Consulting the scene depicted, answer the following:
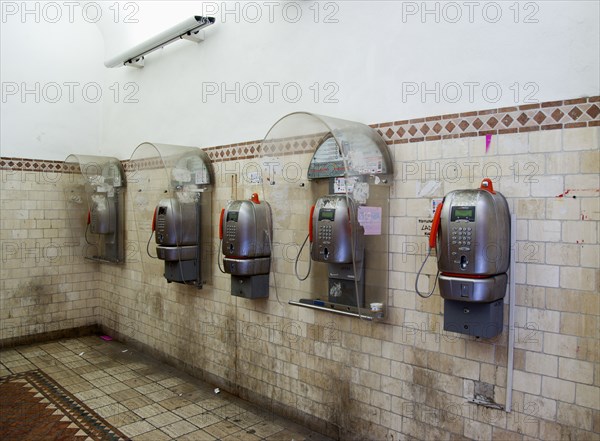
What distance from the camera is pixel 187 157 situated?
443 centimetres

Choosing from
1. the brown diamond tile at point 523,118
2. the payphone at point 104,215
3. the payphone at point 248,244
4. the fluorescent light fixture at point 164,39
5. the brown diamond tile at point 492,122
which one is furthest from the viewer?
the payphone at point 104,215

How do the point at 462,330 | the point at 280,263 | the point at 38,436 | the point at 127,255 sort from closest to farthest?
the point at 462,330 < the point at 38,436 < the point at 280,263 < the point at 127,255

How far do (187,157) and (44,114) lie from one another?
2.46 metres

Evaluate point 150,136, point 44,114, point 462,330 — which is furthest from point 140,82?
point 462,330

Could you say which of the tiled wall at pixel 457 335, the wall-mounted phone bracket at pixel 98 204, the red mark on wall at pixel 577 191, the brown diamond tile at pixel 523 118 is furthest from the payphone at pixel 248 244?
the wall-mounted phone bracket at pixel 98 204

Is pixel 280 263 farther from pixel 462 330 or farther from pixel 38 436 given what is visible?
pixel 38 436

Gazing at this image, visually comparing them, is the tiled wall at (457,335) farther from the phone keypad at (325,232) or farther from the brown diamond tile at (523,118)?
the phone keypad at (325,232)

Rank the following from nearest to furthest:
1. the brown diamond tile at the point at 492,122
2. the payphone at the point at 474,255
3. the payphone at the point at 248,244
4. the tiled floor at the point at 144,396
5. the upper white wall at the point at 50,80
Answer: the payphone at the point at 474,255
the brown diamond tile at the point at 492,122
the tiled floor at the point at 144,396
the payphone at the point at 248,244
the upper white wall at the point at 50,80

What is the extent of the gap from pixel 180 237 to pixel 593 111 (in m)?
3.30

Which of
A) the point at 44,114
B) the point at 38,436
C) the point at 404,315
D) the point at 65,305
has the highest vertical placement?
the point at 44,114

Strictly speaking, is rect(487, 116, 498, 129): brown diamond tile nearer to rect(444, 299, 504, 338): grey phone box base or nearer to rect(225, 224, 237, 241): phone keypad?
rect(444, 299, 504, 338): grey phone box base

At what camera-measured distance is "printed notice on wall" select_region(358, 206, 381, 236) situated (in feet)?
9.88

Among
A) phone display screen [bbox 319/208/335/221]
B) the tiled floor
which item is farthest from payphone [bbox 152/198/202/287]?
phone display screen [bbox 319/208/335/221]

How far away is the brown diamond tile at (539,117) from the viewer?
238 centimetres
